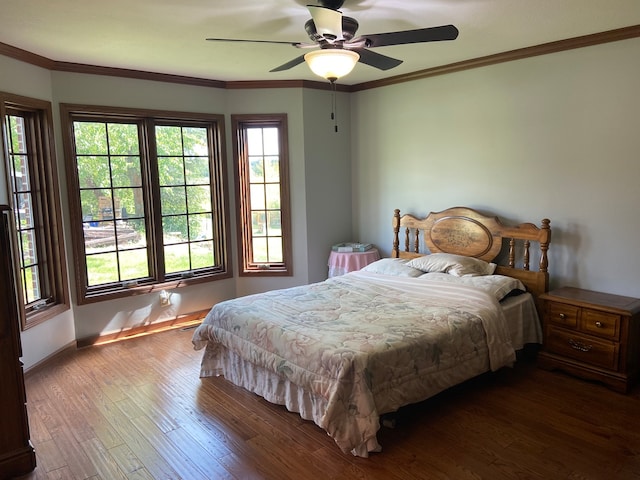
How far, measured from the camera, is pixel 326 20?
2404 millimetres

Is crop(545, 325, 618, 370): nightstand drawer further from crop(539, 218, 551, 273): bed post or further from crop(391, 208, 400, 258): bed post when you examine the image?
crop(391, 208, 400, 258): bed post

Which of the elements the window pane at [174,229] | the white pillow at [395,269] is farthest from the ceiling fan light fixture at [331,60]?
the window pane at [174,229]

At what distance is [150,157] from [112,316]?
5.17ft

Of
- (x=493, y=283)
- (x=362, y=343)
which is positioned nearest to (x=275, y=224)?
(x=493, y=283)

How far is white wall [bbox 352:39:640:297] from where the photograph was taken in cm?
345

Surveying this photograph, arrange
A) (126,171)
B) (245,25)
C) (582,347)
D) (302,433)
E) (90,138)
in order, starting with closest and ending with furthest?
1. (302,433)
2. (245,25)
3. (582,347)
4. (90,138)
5. (126,171)

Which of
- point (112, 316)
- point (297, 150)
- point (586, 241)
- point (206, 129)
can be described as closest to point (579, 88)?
point (586, 241)

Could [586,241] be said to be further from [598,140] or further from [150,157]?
[150,157]

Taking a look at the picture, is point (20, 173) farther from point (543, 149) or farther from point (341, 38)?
point (543, 149)

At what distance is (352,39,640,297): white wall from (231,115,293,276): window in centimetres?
117

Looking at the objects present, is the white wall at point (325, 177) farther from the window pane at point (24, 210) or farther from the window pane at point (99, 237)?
the window pane at point (24, 210)

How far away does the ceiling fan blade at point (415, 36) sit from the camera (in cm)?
244

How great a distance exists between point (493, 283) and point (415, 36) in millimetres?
1978

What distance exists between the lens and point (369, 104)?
5.24 m
